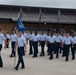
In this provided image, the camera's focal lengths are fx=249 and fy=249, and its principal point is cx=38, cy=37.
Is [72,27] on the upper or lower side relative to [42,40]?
lower

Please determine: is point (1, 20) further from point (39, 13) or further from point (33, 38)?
point (33, 38)

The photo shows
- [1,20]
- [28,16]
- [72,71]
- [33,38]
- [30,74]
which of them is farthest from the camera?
[28,16]

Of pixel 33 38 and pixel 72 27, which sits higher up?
pixel 33 38

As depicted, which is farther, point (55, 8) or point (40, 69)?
point (55, 8)

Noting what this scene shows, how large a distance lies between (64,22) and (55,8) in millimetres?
6249

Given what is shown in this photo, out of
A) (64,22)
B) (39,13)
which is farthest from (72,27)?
(39,13)

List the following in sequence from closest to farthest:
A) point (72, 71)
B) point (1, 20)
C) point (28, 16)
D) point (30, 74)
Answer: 1. point (30, 74)
2. point (72, 71)
3. point (1, 20)
4. point (28, 16)

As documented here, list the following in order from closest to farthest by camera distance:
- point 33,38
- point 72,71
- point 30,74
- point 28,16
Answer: point 30,74, point 72,71, point 33,38, point 28,16

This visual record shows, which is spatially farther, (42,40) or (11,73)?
(42,40)

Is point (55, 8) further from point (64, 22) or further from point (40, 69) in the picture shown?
point (40, 69)

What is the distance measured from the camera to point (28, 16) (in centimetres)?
6066

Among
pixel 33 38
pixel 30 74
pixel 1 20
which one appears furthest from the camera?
pixel 1 20

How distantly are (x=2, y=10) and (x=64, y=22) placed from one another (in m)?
15.4

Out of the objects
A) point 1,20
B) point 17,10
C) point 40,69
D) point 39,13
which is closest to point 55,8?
point 39,13
